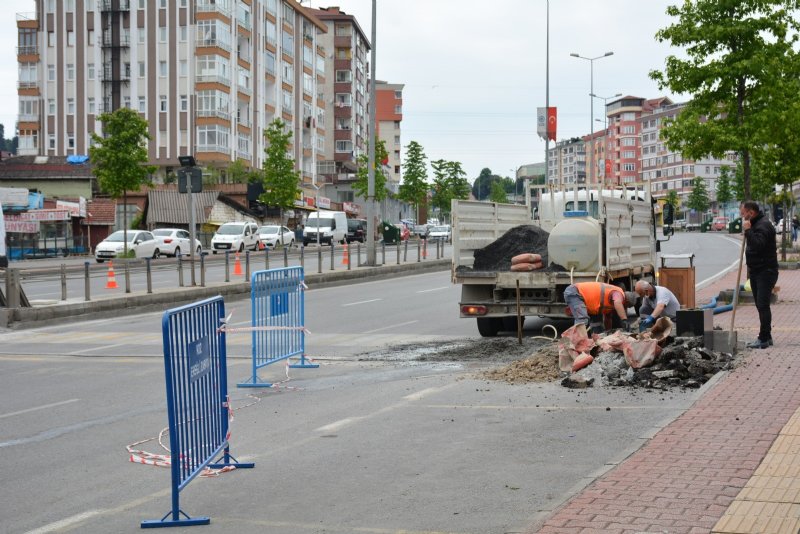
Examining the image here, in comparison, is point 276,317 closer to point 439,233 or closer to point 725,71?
point 725,71

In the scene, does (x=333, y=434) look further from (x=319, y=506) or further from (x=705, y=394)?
(x=705, y=394)

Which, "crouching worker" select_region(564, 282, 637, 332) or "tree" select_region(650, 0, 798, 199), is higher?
"tree" select_region(650, 0, 798, 199)

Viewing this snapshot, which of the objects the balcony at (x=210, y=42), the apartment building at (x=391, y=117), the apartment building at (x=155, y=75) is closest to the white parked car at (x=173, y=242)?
the apartment building at (x=155, y=75)

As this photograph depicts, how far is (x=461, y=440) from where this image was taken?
28.0 feet

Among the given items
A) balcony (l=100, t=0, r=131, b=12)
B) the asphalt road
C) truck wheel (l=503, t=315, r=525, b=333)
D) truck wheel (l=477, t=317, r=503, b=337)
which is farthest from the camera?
balcony (l=100, t=0, r=131, b=12)

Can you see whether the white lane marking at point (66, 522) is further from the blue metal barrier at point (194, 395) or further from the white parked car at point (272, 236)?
the white parked car at point (272, 236)

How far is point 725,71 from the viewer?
69.6ft

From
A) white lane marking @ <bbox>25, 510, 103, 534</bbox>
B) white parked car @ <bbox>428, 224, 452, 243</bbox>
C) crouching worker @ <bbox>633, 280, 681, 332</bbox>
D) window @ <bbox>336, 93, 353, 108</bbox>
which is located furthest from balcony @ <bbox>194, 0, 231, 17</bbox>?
white lane marking @ <bbox>25, 510, 103, 534</bbox>

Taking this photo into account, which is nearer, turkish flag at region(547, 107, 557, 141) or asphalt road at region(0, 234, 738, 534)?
asphalt road at region(0, 234, 738, 534)

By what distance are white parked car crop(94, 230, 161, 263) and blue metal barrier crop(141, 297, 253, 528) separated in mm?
41196

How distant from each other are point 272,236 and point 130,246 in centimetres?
1342

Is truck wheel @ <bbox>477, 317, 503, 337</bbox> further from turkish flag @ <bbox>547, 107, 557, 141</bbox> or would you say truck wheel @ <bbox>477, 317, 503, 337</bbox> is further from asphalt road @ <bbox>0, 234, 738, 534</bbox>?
turkish flag @ <bbox>547, 107, 557, 141</bbox>

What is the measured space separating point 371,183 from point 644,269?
65.8ft

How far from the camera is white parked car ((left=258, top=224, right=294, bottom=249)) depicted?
59281 millimetres
